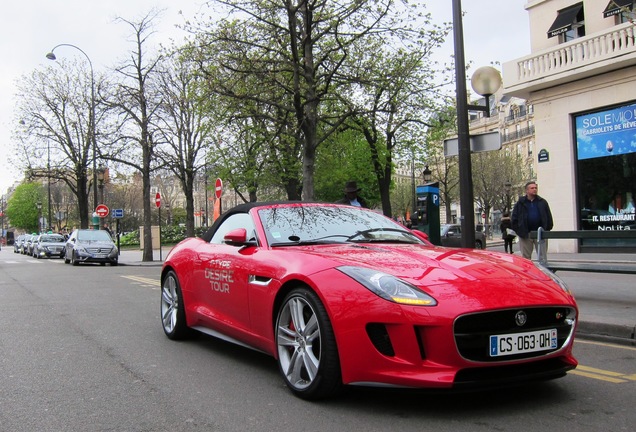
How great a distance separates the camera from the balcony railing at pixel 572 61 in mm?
15727

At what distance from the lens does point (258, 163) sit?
30562mm

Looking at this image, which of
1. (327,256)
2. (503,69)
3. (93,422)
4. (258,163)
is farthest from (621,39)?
(258,163)

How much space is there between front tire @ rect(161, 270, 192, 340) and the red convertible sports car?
4.15 feet

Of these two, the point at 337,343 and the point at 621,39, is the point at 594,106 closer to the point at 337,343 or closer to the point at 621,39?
the point at 621,39

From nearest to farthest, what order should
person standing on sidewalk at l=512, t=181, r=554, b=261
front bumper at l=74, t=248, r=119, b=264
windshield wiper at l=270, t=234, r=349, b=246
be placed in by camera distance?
windshield wiper at l=270, t=234, r=349, b=246
person standing on sidewalk at l=512, t=181, r=554, b=261
front bumper at l=74, t=248, r=119, b=264

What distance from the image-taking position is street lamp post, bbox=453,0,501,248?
350 inches

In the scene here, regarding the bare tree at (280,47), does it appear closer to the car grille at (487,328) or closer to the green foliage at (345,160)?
the green foliage at (345,160)

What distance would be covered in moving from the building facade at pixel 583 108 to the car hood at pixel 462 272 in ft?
43.9

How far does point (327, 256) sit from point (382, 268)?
466 millimetres

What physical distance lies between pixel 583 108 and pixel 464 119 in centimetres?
1018

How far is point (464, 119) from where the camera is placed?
9047 millimetres

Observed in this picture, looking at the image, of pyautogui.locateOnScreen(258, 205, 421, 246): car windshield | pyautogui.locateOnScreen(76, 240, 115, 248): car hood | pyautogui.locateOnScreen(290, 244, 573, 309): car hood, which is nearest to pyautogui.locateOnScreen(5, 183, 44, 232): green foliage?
pyautogui.locateOnScreen(76, 240, 115, 248): car hood

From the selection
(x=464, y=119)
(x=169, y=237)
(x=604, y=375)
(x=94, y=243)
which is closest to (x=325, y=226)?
(x=604, y=375)

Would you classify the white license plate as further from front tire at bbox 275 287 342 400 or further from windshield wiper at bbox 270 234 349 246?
windshield wiper at bbox 270 234 349 246
